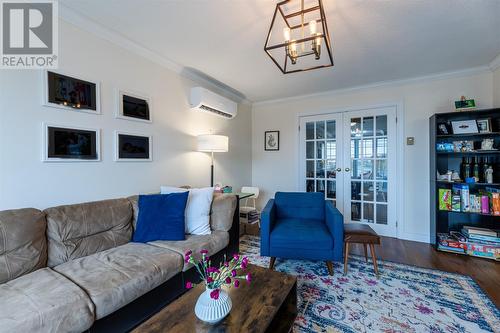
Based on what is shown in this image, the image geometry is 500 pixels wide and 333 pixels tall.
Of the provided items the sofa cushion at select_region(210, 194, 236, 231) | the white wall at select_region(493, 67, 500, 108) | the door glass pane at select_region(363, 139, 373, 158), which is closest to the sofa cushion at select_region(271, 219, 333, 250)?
the sofa cushion at select_region(210, 194, 236, 231)

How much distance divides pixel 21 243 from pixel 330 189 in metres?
3.75

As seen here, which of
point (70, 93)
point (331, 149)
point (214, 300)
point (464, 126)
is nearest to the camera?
point (214, 300)

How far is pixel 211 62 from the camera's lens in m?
2.74

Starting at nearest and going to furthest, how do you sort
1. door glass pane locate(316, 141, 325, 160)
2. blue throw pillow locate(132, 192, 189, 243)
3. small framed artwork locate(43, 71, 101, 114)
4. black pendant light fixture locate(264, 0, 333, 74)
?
black pendant light fixture locate(264, 0, 333, 74) → small framed artwork locate(43, 71, 101, 114) → blue throw pillow locate(132, 192, 189, 243) → door glass pane locate(316, 141, 325, 160)

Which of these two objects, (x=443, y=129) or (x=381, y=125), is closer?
(x=443, y=129)

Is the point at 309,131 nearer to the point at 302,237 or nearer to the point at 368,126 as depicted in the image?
the point at 368,126

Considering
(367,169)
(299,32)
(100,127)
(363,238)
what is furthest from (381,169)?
(100,127)

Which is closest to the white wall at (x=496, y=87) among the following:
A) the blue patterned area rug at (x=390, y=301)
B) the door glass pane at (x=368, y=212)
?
the door glass pane at (x=368, y=212)

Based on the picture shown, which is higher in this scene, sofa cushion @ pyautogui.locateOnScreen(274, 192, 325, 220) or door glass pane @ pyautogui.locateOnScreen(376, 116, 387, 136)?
door glass pane @ pyautogui.locateOnScreen(376, 116, 387, 136)

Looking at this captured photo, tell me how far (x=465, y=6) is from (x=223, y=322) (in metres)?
2.82

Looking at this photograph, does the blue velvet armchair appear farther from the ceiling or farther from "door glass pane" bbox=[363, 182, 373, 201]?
the ceiling

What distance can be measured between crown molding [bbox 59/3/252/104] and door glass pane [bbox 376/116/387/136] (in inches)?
97.6

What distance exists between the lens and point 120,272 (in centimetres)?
146

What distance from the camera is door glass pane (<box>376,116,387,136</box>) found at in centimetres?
345
